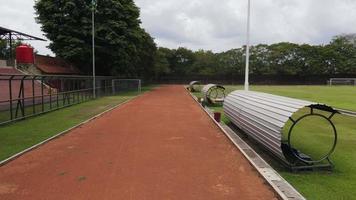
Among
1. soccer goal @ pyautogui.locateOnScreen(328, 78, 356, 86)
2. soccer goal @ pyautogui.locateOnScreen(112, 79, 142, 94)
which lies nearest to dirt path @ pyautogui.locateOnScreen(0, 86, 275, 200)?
soccer goal @ pyautogui.locateOnScreen(112, 79, 142, 94)

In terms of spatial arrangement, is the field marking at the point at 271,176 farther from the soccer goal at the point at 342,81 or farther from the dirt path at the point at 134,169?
the soccer goal at the point at 342,81

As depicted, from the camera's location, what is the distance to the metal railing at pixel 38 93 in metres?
18.5

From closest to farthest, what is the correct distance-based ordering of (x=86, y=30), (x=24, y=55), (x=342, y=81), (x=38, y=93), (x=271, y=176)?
1. (x=271, y=176)
2. (x=38, y=93)
3. (x=24, y=55)
4. (x=86, y=30)
5. (x=342, y=81)

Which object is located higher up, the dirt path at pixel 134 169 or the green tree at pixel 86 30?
the green tree at pixel 86 30

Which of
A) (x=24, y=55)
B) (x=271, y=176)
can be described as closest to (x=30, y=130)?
(x=271, y=176)

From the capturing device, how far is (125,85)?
4922cm

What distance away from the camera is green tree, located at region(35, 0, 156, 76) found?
41.3m

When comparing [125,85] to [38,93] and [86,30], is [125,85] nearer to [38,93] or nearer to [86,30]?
[86,30]

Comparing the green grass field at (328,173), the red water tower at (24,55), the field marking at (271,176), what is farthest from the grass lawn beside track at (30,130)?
the red water tower at (24,55)

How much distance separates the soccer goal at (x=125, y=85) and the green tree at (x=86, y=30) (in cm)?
259

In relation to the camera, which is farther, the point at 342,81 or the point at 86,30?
the point at 342,81

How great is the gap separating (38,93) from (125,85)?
85.5ft

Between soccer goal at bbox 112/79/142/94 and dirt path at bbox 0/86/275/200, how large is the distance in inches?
1254

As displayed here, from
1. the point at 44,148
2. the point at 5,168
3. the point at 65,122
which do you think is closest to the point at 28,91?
the point at 65,122
